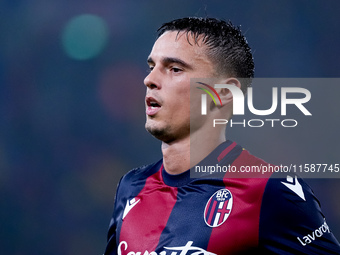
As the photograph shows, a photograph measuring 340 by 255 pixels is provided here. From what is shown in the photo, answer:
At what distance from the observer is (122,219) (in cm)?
217

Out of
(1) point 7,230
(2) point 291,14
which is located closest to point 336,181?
(2) point 291,14

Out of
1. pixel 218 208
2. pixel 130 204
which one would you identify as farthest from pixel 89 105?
pixel 218 208

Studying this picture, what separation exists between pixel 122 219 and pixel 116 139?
11.0ft

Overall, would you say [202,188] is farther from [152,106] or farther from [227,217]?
[152,106]

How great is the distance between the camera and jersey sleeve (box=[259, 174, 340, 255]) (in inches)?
67.1

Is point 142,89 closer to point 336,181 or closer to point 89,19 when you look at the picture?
point 89,19

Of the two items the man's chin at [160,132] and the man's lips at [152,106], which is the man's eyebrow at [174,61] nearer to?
the man's lips at [152,106]

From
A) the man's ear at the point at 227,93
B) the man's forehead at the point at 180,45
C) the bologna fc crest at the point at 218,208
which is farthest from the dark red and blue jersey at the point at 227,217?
the man's forehead at the point at 180,45

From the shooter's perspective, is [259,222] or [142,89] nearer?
[259,222]

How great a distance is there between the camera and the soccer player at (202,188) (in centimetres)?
172

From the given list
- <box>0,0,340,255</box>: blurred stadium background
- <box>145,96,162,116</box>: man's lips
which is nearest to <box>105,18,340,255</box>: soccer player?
<box>145,96,162,116</box>: man's lips

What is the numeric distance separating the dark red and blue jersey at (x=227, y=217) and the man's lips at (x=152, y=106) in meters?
0.35

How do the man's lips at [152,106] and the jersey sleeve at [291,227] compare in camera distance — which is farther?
the man's lips at [152,106]

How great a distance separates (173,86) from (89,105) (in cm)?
375
